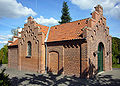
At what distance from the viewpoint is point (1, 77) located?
616cm

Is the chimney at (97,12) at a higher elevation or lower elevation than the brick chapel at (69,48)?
higher

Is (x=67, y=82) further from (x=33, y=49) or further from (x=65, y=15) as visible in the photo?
(x=65, y=15)

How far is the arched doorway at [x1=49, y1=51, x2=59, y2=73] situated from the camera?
1302 cm

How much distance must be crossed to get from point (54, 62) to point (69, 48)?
2.79 metres

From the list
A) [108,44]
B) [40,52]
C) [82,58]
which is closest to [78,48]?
[82,58]

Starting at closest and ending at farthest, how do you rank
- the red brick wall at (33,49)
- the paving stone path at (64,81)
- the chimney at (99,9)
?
the paving stone path at (64,81) → the chimney at (99,9) → the red brick wall at (33,49)

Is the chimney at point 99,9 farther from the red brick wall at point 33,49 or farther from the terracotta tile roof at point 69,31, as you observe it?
the red brick wall at point 33,49

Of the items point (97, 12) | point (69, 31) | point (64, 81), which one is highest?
point (97, 12)

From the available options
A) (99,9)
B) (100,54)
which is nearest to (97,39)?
(100,54)

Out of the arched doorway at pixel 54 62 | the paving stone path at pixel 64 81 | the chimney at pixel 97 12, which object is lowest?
the paving stone path at pixel 64 81

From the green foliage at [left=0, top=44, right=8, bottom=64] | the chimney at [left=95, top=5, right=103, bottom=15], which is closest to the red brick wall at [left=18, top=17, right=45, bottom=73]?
the chimney at [left=95, top=5, right=103, bottom=15]

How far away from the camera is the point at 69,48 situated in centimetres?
1199

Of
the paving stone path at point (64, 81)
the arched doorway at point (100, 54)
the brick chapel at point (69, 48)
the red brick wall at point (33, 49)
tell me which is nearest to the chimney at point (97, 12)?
the brick chapel at point (69, 48)

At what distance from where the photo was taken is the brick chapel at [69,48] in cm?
1095
